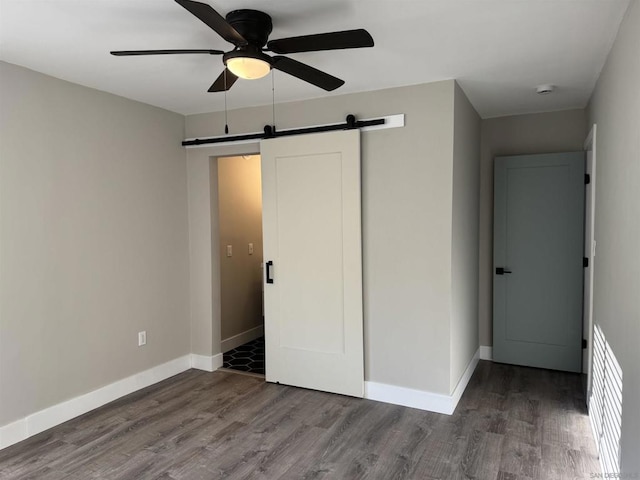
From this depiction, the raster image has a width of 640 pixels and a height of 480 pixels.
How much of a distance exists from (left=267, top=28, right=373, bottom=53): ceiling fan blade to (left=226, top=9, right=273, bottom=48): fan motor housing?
0.51 feet

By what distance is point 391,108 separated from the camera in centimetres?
342

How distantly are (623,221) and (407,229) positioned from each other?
1.47 m

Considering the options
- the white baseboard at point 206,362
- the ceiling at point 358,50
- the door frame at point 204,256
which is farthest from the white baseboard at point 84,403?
the ceiling at point 358,50

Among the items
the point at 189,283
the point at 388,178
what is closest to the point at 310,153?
the point at 388,178

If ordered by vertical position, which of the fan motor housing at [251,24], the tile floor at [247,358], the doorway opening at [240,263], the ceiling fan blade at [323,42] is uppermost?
the fan motor housing at [251,24]

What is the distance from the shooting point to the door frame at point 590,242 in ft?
10.6

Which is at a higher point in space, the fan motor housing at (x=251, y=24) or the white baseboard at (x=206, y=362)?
the fan motor housing at (x=251, y=24)

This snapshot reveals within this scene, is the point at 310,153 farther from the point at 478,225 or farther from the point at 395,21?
the point at 478,225

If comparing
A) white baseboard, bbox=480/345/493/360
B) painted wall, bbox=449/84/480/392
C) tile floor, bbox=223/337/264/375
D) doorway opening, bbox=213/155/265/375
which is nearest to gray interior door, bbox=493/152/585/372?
white baseboard, bbox=480/345/493/360

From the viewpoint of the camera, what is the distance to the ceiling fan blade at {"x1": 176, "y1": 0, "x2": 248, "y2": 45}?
1689mm

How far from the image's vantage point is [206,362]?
4.31 metres

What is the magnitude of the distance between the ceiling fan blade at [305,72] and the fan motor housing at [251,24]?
14 centimetres

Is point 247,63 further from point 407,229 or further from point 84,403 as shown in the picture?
point 84,403

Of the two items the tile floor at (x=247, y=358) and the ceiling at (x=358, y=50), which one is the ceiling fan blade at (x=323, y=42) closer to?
the ceiling at (x=358, y=50)
